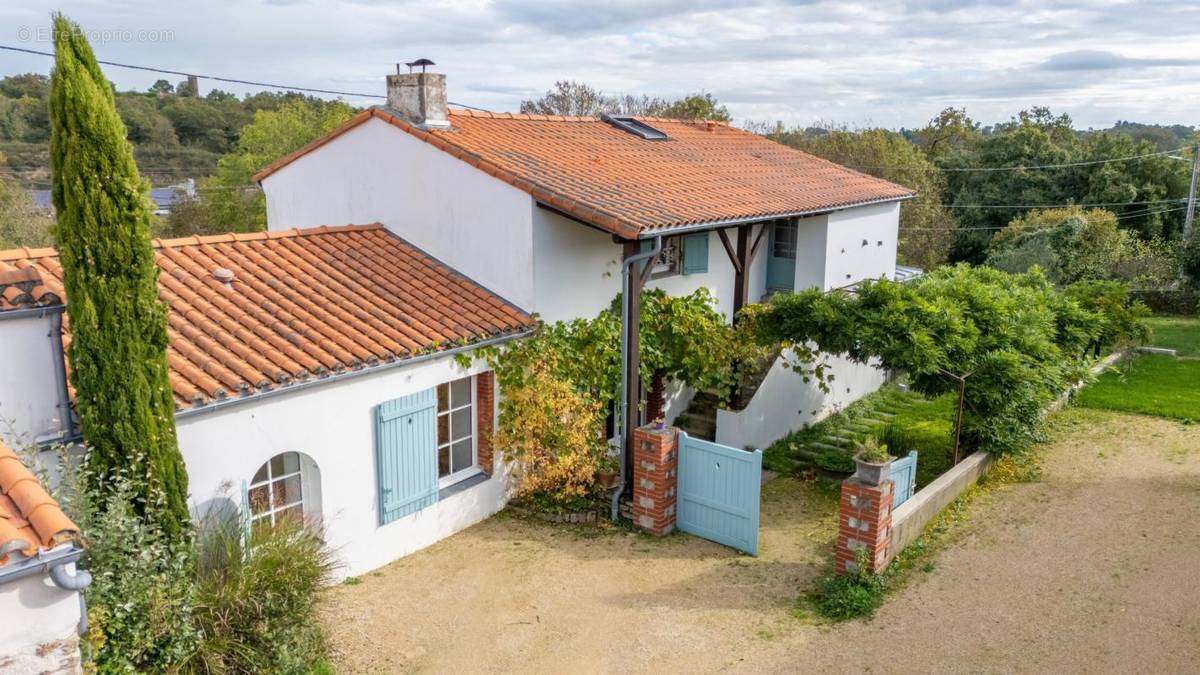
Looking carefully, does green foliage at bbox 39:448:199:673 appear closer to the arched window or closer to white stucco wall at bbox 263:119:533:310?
the arched window

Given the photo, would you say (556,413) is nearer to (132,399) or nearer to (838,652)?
A: (838,652)

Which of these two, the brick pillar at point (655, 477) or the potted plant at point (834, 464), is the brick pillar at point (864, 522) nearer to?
the brick pillar at point (655, 477)

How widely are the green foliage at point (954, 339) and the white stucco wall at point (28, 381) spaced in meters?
10.0

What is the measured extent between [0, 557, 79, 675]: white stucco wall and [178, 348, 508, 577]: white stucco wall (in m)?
3.06

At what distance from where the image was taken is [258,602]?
24.0 ft

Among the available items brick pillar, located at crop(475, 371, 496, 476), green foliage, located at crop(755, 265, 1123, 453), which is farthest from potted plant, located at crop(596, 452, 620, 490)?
green foliage, located at crop(755, 265, 1123, 453)

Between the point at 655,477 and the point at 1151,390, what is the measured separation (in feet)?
45.6

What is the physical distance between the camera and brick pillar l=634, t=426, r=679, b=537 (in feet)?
36.9

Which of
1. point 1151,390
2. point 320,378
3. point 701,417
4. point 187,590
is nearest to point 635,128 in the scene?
point 701,417

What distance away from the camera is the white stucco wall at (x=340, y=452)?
852cm

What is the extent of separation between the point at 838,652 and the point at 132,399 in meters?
7.14

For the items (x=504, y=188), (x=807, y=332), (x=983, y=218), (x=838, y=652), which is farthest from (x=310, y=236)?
(x=983, y=218)

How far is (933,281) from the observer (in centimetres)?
1385

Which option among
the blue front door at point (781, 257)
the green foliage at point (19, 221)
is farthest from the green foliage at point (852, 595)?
the green foliage at point (19, 221)
